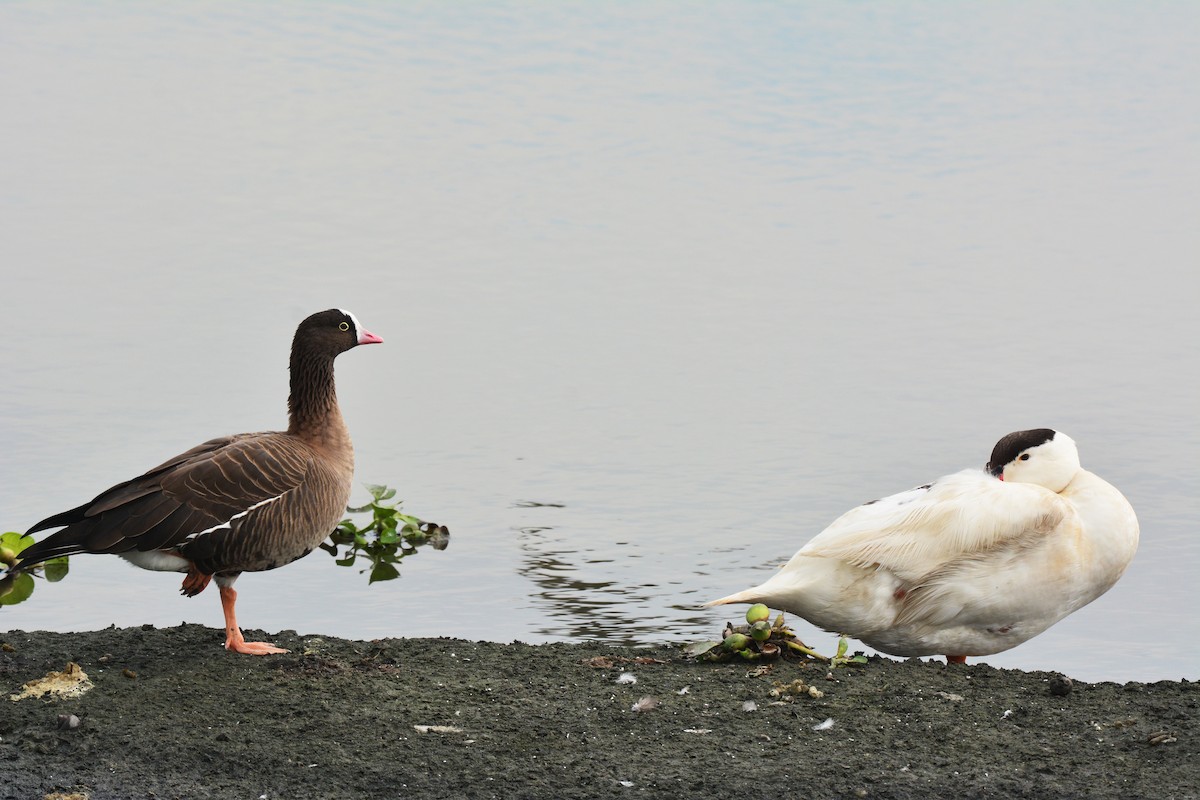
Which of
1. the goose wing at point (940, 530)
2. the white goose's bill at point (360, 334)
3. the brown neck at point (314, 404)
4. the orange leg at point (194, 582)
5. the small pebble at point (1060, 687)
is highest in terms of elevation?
the white goose's bill at point (360, 334)

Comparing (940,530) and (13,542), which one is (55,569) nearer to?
(13,542)

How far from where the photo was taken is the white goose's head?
7391 mm

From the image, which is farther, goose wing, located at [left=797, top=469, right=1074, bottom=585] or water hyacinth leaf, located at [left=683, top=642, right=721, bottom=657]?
goose wing, located at [left=797, top=469, right=1074, bottom=585]

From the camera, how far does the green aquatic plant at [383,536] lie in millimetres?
8852

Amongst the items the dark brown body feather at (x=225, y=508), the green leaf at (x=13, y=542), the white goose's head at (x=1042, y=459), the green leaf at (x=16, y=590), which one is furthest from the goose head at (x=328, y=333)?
the white goose's head at (x=1042, y=459)

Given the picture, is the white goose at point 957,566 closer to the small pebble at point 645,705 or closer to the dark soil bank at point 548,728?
the dark soil bank at point 548,728

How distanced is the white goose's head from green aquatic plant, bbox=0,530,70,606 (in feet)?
14.5

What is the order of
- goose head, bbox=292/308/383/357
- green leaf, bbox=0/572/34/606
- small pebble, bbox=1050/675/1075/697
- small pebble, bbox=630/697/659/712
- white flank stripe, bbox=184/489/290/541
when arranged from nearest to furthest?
small pebble, bbox=630/697/659/712, small pebble, bbox=1050/675/1075/697, white flank stripe, bbox=184/489/290/541, goose head, bbox=292/308/383/357, green leaf, bbox=0/572/34/606

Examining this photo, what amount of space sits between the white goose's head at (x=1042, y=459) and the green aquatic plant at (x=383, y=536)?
10.3 feet

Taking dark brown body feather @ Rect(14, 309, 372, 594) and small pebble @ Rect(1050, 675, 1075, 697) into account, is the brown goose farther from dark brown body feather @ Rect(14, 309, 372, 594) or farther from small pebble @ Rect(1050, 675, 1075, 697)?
small pebble @ Rect(1050, 675, 1075, 697)

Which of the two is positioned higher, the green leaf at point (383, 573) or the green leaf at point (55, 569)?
the green leaf at point (55, 569)

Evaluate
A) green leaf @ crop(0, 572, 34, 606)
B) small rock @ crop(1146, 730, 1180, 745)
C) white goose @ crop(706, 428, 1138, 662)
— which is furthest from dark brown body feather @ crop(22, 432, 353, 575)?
small rock @ crop(1146, 730, 1180, 745)

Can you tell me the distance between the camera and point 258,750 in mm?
5719

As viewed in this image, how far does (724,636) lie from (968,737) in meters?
1.26
